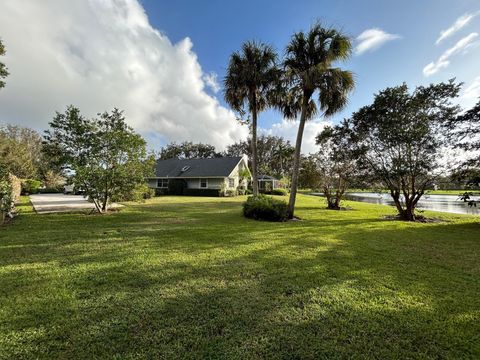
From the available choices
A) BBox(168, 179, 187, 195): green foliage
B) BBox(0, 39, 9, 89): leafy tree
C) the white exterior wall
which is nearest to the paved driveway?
BBox(0, 39, 9, 89): leafy tree

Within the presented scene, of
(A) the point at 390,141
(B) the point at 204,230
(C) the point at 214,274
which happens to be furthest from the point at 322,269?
→ (A) the point at 390,141

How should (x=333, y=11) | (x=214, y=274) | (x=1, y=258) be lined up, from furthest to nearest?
(x=333, y=11) → (x=1, y=258) → (x=214, y=274)

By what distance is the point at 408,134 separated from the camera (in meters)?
11.7

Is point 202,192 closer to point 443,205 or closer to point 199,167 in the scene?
point 199,167

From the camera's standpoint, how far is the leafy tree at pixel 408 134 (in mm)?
11711

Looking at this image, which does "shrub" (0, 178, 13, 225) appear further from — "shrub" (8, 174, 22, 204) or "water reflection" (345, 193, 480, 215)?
"water reflection" (345, 193, 480, 215)

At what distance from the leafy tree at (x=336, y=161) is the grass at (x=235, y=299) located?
28.3 feet

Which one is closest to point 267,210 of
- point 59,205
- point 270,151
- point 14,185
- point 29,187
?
point 59,205

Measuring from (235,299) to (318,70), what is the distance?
10065 millimetres

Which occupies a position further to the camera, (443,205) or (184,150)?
(184,150)

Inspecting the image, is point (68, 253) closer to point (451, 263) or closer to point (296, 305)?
point (296, 305)

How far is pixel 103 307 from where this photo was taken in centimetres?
323

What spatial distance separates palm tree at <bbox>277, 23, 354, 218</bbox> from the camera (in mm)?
10516

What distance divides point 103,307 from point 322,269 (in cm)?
386
